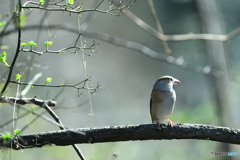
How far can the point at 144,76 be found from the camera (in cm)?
1330

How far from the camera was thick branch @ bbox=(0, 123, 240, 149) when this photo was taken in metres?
3.00

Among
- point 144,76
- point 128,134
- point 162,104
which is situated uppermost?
point 144,76

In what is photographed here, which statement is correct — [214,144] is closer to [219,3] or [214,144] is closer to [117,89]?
[117,89]

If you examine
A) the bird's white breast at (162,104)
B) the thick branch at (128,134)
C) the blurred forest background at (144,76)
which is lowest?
the thick branch at (128,134)

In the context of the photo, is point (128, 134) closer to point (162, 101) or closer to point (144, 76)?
point (162, 101)

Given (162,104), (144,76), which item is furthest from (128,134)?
(144,76)

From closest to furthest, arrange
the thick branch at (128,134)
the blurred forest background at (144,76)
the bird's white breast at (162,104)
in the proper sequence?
the thick branch at (128,134) → the bird's white breast at (162,104) → the blurred forest background at (144,76)

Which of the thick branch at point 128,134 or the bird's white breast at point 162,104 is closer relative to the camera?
the thick branch at point 128,134

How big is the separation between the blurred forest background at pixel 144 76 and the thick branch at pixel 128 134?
5666 millimetres

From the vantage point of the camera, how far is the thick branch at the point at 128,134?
300 centimetres

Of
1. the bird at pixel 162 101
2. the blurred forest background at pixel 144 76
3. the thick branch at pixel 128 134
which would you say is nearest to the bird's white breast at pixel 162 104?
the bird at pixel 162 101

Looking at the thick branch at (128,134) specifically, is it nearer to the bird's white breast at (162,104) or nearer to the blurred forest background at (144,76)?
the bird's white breast at (162,104)

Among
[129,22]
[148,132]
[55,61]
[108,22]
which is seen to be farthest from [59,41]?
[148,132]

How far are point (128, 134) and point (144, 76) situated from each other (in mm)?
10161
